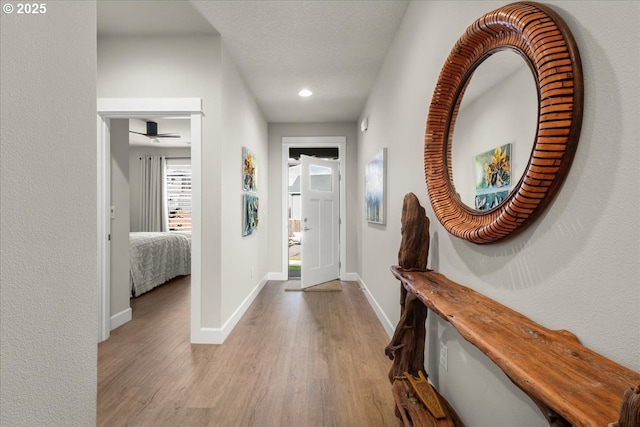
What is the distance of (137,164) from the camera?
7055 mm

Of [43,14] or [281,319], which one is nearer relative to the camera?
[43,14]

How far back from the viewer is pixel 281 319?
314cm

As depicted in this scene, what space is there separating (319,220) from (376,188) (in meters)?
1.64

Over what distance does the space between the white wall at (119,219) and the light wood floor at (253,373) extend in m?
0.33

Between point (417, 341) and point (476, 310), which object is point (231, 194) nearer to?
point (417, 341)

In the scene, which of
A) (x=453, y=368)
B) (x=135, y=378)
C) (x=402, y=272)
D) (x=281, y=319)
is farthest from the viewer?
(x=281, y=319)

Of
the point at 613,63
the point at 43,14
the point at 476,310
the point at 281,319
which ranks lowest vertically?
the point at 281,319

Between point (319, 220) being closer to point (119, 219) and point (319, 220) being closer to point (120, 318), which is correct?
point (119, 219)

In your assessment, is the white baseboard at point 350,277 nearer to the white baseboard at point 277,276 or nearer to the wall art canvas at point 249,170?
the white baseboard at point 277,276

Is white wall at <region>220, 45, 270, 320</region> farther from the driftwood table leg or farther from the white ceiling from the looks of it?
the driftwood table leg

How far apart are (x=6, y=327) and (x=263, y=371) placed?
1664mm

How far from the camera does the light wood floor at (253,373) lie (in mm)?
1655

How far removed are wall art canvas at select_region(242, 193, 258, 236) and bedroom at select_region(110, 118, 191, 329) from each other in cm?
114

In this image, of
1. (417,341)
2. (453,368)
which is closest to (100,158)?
(417,341)
